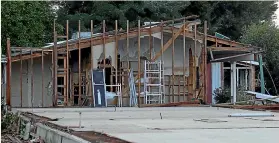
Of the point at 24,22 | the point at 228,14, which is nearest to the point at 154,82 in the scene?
the point at 24,22

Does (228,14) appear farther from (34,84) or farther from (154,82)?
(34,84)

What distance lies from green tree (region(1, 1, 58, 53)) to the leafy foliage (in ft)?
40.0

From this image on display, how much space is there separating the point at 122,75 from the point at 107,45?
1.42 m

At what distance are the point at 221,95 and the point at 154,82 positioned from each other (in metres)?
3.36

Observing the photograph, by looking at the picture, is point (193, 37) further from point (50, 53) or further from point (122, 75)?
point (50, 53)

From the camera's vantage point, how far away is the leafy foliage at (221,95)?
23.0 m

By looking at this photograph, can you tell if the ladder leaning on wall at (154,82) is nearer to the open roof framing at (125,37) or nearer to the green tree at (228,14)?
the open roof framing at (125,37)

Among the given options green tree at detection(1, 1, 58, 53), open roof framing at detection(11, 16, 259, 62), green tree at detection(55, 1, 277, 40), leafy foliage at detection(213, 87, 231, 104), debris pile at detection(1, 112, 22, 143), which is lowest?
debris pile at detection(1, 112, 22, 143)

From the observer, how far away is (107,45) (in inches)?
851

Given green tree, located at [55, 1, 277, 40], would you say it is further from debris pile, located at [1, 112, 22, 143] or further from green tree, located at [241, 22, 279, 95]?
debris pile, located at [1, 112, 22, 143]

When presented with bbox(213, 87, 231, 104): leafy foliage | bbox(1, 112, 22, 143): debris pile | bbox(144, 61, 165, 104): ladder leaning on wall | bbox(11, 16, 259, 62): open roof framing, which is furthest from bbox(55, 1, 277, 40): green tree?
bbox(1, 112, 22, 143): debris pile

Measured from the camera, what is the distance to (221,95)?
2325cm

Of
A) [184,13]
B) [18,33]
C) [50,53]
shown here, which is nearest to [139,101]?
[50,53]

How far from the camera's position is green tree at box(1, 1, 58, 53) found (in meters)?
30.0
